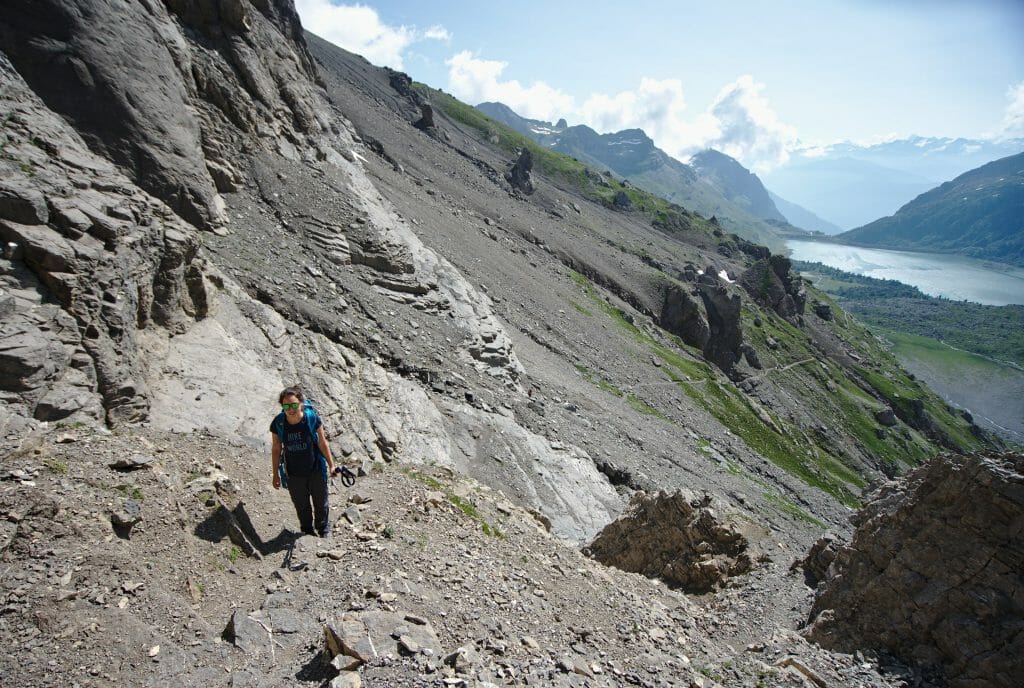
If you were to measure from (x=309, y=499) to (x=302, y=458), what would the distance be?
920 mm

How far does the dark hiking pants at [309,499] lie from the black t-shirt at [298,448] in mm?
149

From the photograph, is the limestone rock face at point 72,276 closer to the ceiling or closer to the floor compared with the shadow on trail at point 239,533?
closer to the ceiling

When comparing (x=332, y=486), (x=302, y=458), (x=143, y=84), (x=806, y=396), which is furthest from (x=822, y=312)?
(x=302, y=458)

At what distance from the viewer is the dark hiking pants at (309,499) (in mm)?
10664

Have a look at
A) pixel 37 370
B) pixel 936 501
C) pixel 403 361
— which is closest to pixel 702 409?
pixel 403 361

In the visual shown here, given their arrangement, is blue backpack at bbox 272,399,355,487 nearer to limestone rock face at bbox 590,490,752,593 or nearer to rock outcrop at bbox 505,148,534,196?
limestone rock face at bbox 590,490,752,593

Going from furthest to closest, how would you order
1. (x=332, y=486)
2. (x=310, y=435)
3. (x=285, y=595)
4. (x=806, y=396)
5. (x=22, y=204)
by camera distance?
(x=806, y=396) → (x=332, y=486) → (x=22, y=204) → (x=310, y=435) → (x=285, y=595)

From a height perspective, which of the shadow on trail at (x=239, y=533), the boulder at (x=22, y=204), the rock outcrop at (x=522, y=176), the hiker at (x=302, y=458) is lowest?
the shadow on trail at (x=239, y=533)

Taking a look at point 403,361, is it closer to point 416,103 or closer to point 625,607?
point 625,607

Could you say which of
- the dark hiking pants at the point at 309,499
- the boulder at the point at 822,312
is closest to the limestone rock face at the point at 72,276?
the dark hiking pants at the point at 309,499

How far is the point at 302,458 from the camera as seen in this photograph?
34.8 feet

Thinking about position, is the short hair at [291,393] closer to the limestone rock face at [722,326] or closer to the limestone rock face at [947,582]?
the limestone rock face at [947,582]

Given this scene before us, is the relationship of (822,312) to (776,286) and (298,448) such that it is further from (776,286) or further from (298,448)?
(298,448)

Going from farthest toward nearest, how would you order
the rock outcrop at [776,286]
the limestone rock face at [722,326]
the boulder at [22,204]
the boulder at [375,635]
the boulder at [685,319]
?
the rock outcrop at [776,286] < the limestone rock face at [722,326] < the boulder at [685,319] < the boulder at [22,204] < the boulder at [375,635]
